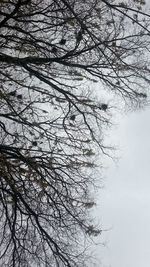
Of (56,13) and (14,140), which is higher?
(56,13)

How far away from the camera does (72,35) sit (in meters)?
8.36

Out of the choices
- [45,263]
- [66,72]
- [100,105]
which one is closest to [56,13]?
[66,72]

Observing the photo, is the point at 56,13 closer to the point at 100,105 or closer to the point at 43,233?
the point at 100,105

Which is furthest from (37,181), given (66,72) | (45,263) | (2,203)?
(66,72)

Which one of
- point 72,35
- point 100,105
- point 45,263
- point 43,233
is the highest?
point 72,35

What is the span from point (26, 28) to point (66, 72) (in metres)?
1.42

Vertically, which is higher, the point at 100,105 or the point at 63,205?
the point at 100,105

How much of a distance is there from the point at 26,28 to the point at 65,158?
3.14 meters

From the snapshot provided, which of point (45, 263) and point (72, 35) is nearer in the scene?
point (72, 35)

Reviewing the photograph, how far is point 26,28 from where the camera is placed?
8266mm

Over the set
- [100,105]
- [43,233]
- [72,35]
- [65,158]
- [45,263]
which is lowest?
[45,263]

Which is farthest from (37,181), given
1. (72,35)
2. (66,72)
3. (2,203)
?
(72,35)

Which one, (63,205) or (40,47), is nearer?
(40,47)

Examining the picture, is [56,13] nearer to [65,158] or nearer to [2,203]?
[65,158]
